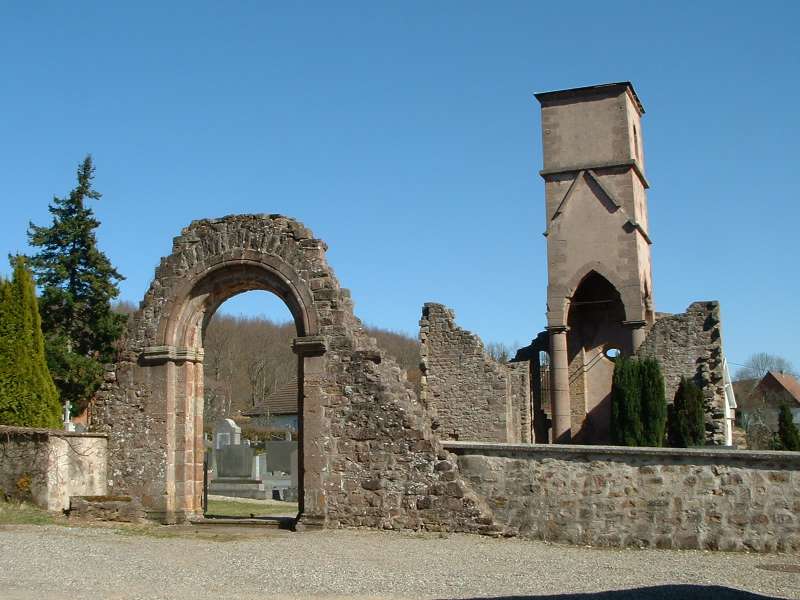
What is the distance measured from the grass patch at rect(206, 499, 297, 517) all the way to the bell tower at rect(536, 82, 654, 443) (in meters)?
7.68

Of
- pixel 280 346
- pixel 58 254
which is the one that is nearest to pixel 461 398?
pixel 58 254

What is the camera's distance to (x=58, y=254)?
84.7 ft

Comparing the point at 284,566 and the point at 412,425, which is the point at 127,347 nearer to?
the point at 412,425

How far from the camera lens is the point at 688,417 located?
19172 millimetres

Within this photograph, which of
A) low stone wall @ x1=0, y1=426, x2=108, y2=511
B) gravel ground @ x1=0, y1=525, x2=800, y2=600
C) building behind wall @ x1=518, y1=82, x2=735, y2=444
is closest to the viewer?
gravel ground @ x1=0, y1=525, x2=800, y2=600

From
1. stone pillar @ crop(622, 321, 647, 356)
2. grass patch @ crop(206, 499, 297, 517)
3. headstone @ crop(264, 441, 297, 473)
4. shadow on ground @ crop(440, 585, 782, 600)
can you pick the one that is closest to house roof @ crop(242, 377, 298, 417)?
headstone @ crop(264, 441, 297, 473)

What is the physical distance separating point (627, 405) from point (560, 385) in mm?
3230

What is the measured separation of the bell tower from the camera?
23109 millimetres

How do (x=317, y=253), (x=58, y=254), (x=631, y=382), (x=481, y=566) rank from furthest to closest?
(x=58, y=254)
(x=631, y=382)
(x=317, y=253)
(x=481, y=566)

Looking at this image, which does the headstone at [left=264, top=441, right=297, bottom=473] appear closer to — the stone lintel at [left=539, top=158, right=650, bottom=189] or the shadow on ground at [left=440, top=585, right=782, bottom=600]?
the stone lintel at [left=539, top=158, right=650, bottom=189]

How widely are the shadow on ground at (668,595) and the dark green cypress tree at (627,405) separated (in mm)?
11857

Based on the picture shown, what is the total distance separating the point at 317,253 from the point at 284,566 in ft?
17.1

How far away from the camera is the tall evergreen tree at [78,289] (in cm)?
2528

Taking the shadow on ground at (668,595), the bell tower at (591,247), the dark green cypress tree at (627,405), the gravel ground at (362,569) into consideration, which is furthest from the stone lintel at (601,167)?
the shadow on ground at (668,595)
